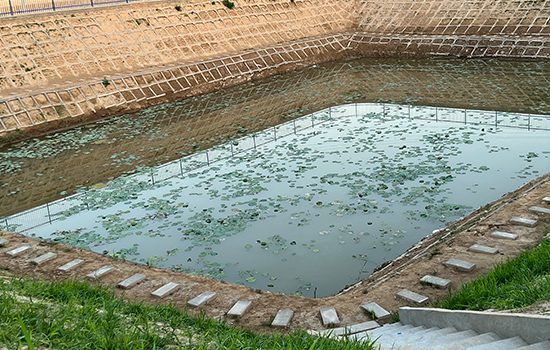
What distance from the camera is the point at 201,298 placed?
6789 millimetres

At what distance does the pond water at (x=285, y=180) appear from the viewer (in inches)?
342

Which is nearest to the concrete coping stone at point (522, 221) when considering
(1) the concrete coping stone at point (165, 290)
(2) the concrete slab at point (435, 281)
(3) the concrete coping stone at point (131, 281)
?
(2) the concrete slab at point (435, 281)

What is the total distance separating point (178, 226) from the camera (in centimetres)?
984

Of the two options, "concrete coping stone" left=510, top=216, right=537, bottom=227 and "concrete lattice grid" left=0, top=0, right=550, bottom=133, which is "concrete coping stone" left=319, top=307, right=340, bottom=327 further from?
"concrete lattice grid" left=0, top=0, right=550, bottom=133

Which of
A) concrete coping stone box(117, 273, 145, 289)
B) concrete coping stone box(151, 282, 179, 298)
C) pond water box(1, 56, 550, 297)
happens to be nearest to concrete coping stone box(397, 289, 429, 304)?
pond water box(1, 56, 550, 297)

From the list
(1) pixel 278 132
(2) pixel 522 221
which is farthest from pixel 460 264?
(1) pixel 278 132

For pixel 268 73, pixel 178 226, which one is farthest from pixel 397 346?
pixel 268 73

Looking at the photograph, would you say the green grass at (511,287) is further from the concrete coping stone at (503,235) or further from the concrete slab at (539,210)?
the concrete slab at (539,210)

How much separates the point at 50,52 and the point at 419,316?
1847cm

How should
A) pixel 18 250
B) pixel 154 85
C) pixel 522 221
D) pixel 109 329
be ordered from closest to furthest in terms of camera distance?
pixel 109 329 < pixel 522 221 < pixel 18 250 < pixel 154 85

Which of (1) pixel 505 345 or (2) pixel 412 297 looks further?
(2) pixel 412 297

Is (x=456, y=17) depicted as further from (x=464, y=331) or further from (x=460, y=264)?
(x=464, y=331)

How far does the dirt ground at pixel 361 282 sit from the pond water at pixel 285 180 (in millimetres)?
540

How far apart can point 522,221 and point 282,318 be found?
4.10 m
